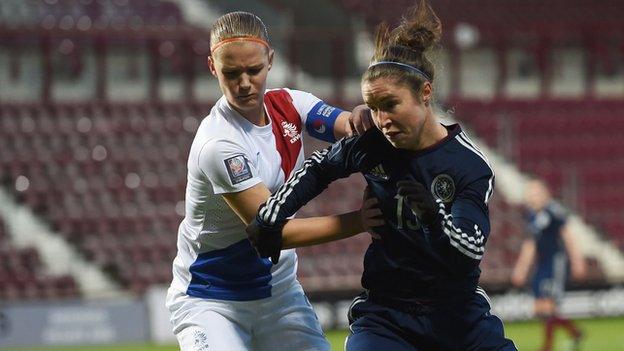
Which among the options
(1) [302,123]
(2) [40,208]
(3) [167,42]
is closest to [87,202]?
(2) [40,208]

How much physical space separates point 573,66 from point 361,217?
17694 mm

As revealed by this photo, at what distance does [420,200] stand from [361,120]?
1.92ft

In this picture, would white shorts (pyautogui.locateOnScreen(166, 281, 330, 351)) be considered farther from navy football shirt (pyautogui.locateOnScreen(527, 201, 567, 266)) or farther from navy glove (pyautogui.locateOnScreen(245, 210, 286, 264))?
navy football shirt (pyautogui.locateOnScreen(527, 201, 567, 266))

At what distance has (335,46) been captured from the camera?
19812mm

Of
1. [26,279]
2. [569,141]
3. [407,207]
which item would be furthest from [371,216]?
[569,141]

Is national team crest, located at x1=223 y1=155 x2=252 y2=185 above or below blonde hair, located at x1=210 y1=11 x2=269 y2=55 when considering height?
below

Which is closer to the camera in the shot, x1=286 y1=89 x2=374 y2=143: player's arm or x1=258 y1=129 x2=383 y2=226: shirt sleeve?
x1=258 y1=129 x2=383 y2=226: shirt sleeve

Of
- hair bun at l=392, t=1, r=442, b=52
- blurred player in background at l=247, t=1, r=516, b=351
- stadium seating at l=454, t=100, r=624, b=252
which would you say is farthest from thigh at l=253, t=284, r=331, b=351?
stadium seating at l=454, t=100, r=624, b=252

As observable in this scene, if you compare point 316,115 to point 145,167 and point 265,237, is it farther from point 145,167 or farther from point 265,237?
point 145,167

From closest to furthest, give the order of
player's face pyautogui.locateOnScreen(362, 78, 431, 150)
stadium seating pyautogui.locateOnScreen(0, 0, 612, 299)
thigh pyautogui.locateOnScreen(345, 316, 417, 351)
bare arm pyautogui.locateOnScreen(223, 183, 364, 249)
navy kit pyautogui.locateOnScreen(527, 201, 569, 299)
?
player's face pyautogui.locateOnScreen(362, 78, 431, 150) → thigh pyautogui.locateOnScreen(345, 316, 417, 351) → bare arm pyautogui.locateOnScreen(223, 183, 364, 249) → navy kit pyautogui.locateOnScreen(527, 201, 569, 299) → stadium seating pyautogui.locateOnScreen(0, 0, 612, 299)

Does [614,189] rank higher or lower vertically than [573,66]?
lower

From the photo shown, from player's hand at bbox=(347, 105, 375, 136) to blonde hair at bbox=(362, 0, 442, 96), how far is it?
25 centimetres

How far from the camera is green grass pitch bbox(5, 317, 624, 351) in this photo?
13072mm

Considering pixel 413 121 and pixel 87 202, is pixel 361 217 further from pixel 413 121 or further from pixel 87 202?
pixel 87 202
